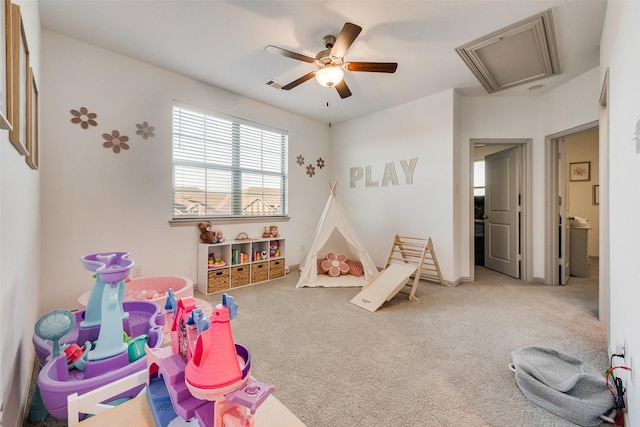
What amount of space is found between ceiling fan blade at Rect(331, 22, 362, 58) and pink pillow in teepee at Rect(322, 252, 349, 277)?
8.64 feet

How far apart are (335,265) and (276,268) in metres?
0.85

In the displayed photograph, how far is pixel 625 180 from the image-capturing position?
1.40 meters

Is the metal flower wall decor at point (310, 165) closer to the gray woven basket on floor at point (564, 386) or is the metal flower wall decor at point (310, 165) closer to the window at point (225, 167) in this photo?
the window at point (225, 167)

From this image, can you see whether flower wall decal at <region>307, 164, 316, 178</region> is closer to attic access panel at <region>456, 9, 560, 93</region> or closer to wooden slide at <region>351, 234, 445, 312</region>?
wooden slide at <region>351, 234, 445, 312</region>

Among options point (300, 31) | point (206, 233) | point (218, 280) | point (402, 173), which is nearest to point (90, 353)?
point (218, 280)

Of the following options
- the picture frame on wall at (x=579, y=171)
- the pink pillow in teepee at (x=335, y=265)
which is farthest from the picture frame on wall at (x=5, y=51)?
the picture frame on wall at (x=579, y=171)

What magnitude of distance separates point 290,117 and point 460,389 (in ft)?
13.4

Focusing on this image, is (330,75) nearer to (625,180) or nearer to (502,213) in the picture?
(625,180)

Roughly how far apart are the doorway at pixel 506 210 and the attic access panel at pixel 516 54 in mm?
901

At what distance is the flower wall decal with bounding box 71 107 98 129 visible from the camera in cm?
263

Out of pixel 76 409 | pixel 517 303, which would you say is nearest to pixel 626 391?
pixel 517 303

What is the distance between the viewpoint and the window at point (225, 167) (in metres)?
3.38

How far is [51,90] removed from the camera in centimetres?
251

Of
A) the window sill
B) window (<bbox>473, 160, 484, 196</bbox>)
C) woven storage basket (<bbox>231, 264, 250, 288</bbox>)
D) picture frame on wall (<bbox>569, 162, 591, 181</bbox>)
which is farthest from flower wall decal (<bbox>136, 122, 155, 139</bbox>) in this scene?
picture frame on wall (<bbox>569, 162, 591, 181</bbox>)
